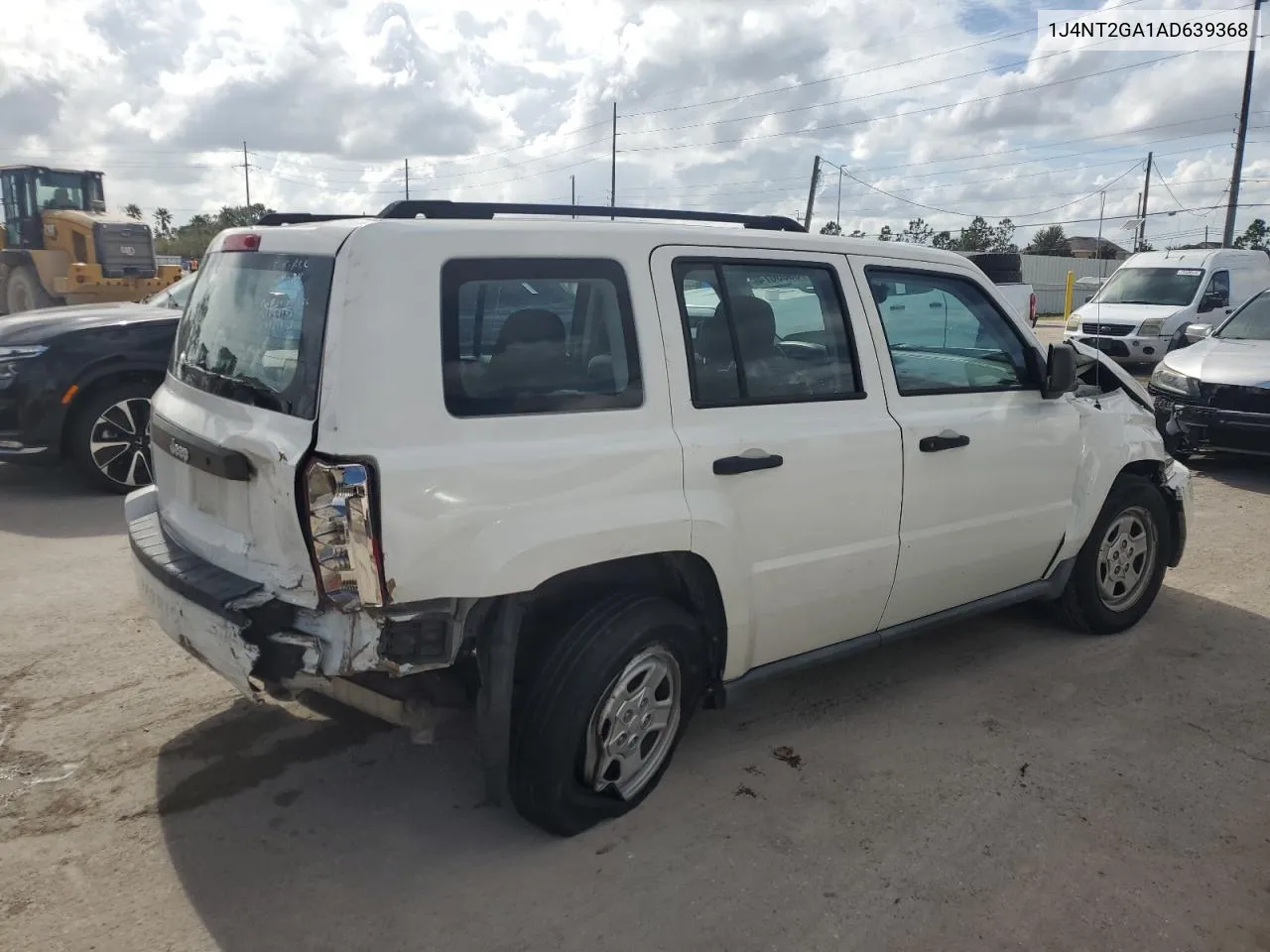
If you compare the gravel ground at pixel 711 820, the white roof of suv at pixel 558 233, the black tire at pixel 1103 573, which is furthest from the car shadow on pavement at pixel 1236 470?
the white roof of suv at pixel 558 233

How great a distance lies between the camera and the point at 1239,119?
2631 centimetres

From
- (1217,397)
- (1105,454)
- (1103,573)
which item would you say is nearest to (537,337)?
(1105,454)

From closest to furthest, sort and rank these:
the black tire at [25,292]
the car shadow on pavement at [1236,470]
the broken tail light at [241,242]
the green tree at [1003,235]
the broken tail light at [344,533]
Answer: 1. the broken tail light at [344,533]
2. the broken tail light at [241,242]
3. the car shadow on pavement at [1236,470]
4. the black tire at [25,292]
5. the green tree at [1003,235]

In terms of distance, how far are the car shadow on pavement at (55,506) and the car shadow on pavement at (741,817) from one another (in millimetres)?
3147

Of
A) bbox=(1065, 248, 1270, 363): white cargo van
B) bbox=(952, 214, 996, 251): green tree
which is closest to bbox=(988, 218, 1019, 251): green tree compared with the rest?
bbox=(952, 214, 996, 251): green tree

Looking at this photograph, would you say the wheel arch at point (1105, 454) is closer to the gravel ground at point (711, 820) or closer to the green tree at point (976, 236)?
the gravel ground at point (711, 820)

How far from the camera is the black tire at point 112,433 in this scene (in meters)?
6.98

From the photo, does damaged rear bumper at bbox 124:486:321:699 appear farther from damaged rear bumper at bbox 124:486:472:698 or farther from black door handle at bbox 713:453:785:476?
black door handle at bbox 713:453:785:476

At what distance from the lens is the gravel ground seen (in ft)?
9.04

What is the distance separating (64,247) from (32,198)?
5.63ft

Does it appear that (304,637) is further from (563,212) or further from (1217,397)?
(1217,397)

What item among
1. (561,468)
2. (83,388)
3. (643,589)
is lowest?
(643,589)

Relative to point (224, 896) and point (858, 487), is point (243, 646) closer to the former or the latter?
point (224, 896)

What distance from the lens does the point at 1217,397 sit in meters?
7.90
